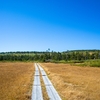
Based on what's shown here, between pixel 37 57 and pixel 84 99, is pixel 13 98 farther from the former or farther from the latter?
pixel 37 57

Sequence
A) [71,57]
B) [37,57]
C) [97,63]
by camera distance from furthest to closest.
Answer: [37,57] < [71,57] < [97,63]

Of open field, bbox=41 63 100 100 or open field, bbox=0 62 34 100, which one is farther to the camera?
open field, bbox=0 62 34 100

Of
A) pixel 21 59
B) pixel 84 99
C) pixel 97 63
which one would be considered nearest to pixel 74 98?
pixel 84 99

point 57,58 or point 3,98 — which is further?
point 57,58

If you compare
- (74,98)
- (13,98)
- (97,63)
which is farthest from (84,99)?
(97,63)

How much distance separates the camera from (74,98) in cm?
1628

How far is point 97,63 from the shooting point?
85.0 m

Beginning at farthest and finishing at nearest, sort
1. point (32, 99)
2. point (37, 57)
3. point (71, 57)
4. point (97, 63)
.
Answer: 1. point (37, 57)
2. point (71, 57)
3. point (97, 63)
4. point (32, 99)

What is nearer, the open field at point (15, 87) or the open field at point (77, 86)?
the open field at point (77, 86)

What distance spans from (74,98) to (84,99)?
32.5 inches

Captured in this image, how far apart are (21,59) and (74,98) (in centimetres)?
17276

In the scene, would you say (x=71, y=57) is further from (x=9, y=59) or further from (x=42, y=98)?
(x=42, y=98)

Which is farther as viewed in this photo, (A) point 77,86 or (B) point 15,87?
(A) point 77,86

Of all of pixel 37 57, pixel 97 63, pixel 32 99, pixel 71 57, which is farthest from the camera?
pixel 37 57
